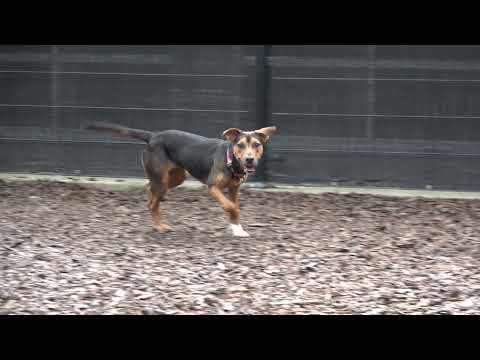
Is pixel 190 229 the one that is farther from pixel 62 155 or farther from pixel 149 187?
pixel 62 155

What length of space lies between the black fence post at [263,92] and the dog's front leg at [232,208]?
2.91 m

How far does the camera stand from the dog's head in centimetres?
789

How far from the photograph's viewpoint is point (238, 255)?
7.46 metres

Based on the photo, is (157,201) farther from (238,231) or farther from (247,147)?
(247,147)

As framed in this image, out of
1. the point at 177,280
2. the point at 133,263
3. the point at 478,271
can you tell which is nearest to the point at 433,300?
the point at 478,271

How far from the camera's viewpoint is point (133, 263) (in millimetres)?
7117

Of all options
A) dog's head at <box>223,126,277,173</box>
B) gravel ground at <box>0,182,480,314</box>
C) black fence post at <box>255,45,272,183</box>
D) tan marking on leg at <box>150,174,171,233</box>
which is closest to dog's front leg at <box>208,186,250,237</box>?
gravel ground at <box>0,182,480,314</box>

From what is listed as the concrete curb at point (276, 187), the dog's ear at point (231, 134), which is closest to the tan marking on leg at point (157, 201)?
the dog's ear at point (231, 134)

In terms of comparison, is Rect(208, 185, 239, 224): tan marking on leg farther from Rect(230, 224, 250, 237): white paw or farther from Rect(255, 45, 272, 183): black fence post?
Rect(255, 45, 272, 183): black fence post

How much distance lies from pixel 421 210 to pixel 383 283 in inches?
139

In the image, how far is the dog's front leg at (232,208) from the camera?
26.7 ft

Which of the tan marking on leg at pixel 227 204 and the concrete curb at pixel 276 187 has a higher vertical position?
the tan marking on leg at pixel 227 204

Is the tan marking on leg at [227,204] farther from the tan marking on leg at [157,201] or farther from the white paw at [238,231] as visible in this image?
the tan marking on leg at [157,201]
